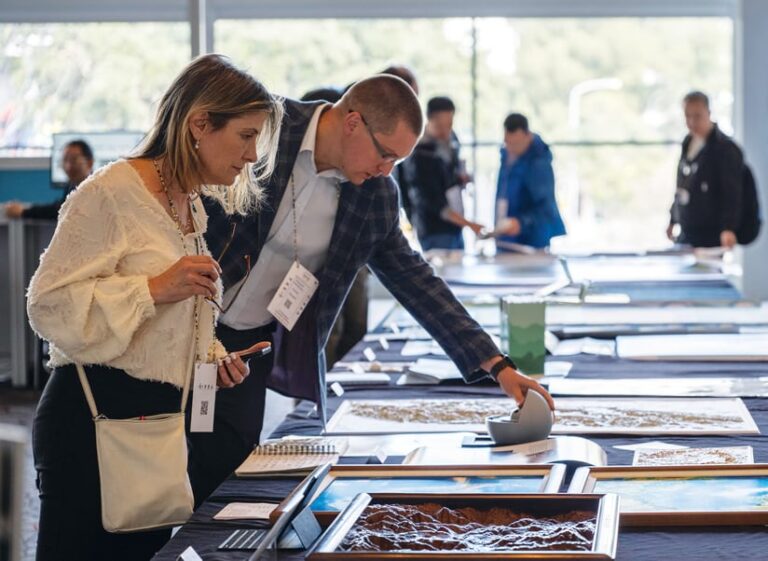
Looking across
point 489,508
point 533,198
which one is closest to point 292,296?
point 489,508

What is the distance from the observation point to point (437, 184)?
6254mm

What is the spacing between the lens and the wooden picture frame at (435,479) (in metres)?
1.73

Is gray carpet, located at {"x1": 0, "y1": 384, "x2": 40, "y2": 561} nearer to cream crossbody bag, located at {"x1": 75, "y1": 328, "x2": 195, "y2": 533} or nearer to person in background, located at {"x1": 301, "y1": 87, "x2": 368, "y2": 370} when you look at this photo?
person in background, located at {"x1": 301, "y1": 87, "x2": 368, "y2": 370}

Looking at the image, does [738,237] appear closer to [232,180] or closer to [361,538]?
[232,180]

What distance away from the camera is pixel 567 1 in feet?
30.1

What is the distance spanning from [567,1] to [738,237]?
299 cm

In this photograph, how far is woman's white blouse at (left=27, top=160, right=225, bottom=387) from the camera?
1827mm

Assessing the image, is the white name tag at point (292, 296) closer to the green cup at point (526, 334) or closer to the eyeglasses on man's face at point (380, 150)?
the eyeglasses on man's face at point (380, 150)

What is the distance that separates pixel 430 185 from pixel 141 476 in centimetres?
450

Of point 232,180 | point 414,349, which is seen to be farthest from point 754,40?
point 232,180

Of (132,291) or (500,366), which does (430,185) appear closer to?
(500,366)

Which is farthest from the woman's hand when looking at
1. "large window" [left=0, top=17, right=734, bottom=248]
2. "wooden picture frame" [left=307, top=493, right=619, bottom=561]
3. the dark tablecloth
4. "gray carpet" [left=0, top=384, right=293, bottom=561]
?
"large window" [left=0, top=17, right=734, bottom=248]

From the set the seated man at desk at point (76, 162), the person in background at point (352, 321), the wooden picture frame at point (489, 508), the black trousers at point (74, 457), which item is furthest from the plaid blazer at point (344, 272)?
the seated man at desk at point (76, 162)

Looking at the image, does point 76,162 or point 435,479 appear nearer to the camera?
point 435,479
